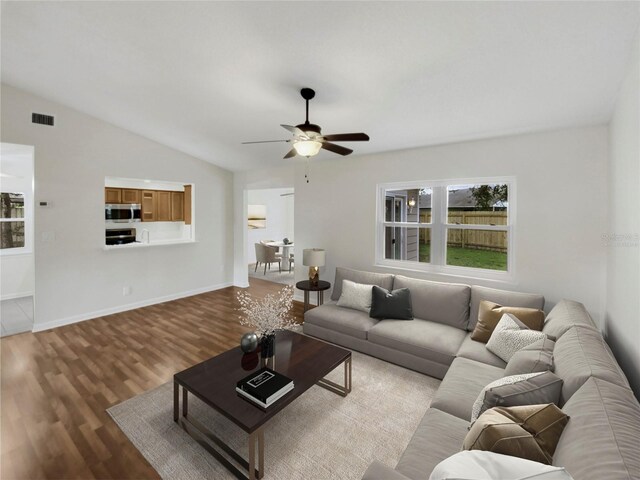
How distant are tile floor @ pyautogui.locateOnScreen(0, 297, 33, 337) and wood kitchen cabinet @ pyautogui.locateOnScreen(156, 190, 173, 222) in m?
2.55

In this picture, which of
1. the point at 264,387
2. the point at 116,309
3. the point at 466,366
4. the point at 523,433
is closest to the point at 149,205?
the point at 116,309

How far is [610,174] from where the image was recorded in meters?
2.80

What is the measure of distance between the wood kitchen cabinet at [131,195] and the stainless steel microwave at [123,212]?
0.08 metres

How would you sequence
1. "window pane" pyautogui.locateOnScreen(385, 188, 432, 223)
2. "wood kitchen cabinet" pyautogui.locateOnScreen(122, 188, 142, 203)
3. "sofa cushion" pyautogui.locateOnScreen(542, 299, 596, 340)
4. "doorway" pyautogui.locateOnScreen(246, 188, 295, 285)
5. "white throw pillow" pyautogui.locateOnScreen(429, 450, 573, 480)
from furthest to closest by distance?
"doorway" pyautogui.locateOnScreen(246, 188, 295, 285)
"wood kitchen cabinet" pyautogui.locateOnScreen(122, 188, 142, 203)
"window pane" pyautogui.locateOnScreen(385, 188, 432, 223)
"sofa cushion" pyautogui.locateOnScreen(542, 299, 596, 340)
"white throw pillow" pyautogui.locateOnScreen(429, 450, 573, 480)

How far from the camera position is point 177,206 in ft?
20.7

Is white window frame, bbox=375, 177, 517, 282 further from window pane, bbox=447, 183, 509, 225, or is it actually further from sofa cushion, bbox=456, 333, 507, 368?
sofa cushion, bbox=456, 333, 507, 368

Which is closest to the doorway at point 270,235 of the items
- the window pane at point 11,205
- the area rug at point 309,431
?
the window pane at point 11,205

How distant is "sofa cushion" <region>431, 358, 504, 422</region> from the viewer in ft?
6.18

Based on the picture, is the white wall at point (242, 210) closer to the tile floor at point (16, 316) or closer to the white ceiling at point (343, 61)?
the white ceiling at point (343, 61)

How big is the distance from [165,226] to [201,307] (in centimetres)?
287

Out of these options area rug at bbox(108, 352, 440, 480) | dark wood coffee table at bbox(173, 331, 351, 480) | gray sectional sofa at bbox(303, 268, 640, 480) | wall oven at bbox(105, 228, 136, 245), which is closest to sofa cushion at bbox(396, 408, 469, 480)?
gray sectional sofa at bbox(303, 268, 640, 480)

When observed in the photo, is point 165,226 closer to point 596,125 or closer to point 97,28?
point 97,28

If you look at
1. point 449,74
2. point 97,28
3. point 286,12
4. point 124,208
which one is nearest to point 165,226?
point 124,208

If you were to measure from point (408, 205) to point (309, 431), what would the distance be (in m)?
3.26
